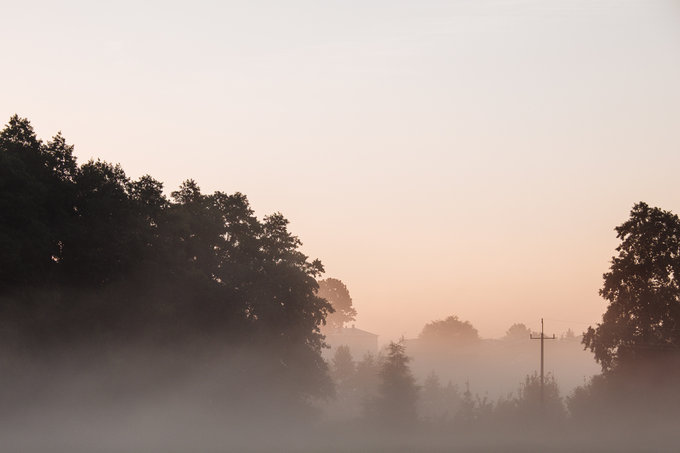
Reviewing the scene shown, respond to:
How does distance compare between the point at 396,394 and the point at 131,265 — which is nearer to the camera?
the point at 131,265

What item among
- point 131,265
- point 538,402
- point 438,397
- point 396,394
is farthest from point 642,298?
point 438,397

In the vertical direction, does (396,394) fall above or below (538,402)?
above

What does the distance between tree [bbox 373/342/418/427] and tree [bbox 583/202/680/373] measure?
17727 millimetres

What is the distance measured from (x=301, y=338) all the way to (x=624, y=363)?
84.4 ft

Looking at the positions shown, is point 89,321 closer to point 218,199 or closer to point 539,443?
point 218,199

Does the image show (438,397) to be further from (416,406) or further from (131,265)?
(131,265)

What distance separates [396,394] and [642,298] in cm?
2368

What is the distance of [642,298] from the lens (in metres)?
72.1

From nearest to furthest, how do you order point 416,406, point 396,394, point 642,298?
1. point 642,298
2. point 396,394
3. point 416,406

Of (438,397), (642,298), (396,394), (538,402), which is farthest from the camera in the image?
(438,397)

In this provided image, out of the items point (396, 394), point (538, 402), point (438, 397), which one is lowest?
point (538, 402)

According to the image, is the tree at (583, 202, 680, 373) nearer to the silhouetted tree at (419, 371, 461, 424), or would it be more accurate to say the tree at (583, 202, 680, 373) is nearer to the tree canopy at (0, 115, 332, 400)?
the tree canopy at (0, 115, 332, 400)

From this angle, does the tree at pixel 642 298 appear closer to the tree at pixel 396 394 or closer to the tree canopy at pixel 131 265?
the tree at pixel 396 394

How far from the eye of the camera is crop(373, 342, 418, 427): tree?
83062mm
